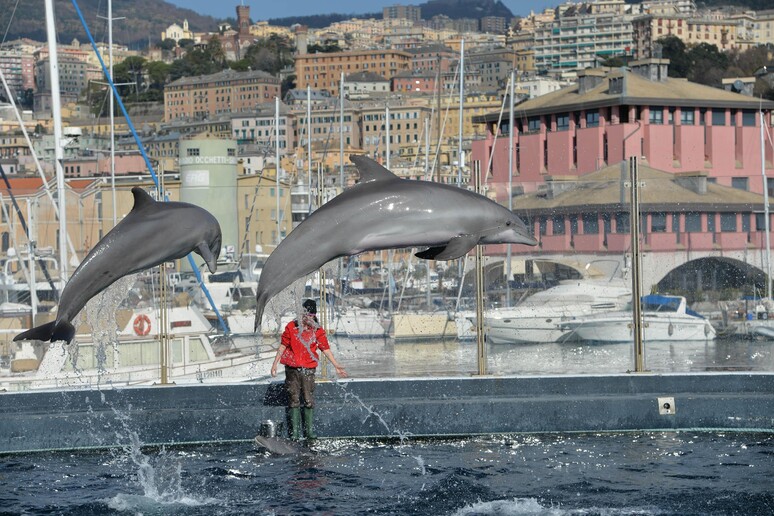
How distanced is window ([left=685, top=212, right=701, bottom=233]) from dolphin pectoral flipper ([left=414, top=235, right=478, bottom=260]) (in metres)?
9.45

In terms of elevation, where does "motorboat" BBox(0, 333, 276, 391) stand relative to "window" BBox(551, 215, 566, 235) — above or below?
below

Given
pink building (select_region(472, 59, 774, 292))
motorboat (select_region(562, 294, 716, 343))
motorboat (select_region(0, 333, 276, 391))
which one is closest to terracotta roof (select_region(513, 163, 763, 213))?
motorboat (select_region(562, 294, 716, 343))

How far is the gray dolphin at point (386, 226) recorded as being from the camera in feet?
28.4

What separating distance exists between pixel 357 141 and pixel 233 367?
143 m

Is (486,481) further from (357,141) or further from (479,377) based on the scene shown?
(357,141)

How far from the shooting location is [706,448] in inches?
554

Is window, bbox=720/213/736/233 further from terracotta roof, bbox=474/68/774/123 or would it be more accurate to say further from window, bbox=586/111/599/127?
window, bbox=586/111/599/127

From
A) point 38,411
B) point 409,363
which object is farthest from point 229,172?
point 38,411

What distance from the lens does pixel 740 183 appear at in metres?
18.8

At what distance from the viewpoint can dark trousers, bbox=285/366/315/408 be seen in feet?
45.9

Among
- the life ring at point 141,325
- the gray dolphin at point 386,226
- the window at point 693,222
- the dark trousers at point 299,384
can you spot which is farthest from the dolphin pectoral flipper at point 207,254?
the life ring at point 141,325

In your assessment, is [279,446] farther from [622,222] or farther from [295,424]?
[622,222]

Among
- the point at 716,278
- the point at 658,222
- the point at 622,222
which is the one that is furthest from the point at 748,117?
the point at 622,222

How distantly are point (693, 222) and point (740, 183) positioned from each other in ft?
4.50
